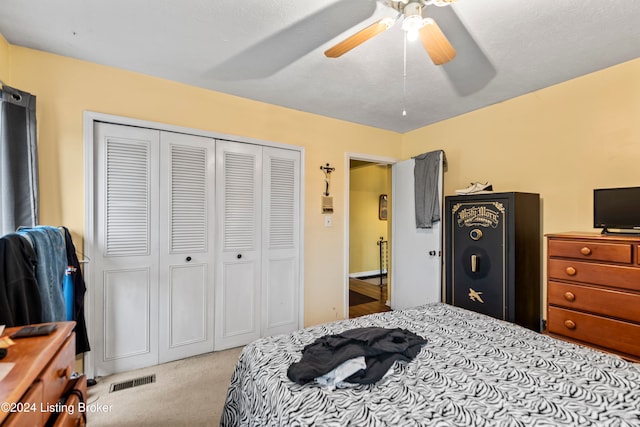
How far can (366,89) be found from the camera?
2.78 metres

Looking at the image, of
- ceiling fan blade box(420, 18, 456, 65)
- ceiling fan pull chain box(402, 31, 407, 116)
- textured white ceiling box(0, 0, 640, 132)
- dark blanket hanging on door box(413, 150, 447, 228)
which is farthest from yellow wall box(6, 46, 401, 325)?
ceiling fan blade box(420, 18, 456, 65)

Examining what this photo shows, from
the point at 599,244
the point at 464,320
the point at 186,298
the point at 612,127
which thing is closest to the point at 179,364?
the point at 186,298

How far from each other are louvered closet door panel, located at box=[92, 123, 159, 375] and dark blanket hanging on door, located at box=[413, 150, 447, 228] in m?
2.94

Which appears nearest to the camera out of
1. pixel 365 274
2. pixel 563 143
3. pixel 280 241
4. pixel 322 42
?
pixel 322 42

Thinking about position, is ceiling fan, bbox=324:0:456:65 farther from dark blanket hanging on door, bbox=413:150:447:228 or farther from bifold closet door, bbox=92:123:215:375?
dark blanket hanging on door, bbox=413:150:447:228

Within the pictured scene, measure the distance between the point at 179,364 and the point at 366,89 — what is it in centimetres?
307

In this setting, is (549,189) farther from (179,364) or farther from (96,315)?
(96,315)

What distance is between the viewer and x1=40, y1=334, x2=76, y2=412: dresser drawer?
0.96 metres

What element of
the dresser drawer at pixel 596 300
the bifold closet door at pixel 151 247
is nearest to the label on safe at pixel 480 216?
the dresser drawer at pixel 596 300

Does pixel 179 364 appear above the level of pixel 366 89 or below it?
below

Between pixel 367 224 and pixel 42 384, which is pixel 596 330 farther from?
pixel 367 224

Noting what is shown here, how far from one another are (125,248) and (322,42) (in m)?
2.30

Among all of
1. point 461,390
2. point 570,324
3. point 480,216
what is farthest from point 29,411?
point 480,216

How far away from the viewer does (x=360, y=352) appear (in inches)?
50.1
